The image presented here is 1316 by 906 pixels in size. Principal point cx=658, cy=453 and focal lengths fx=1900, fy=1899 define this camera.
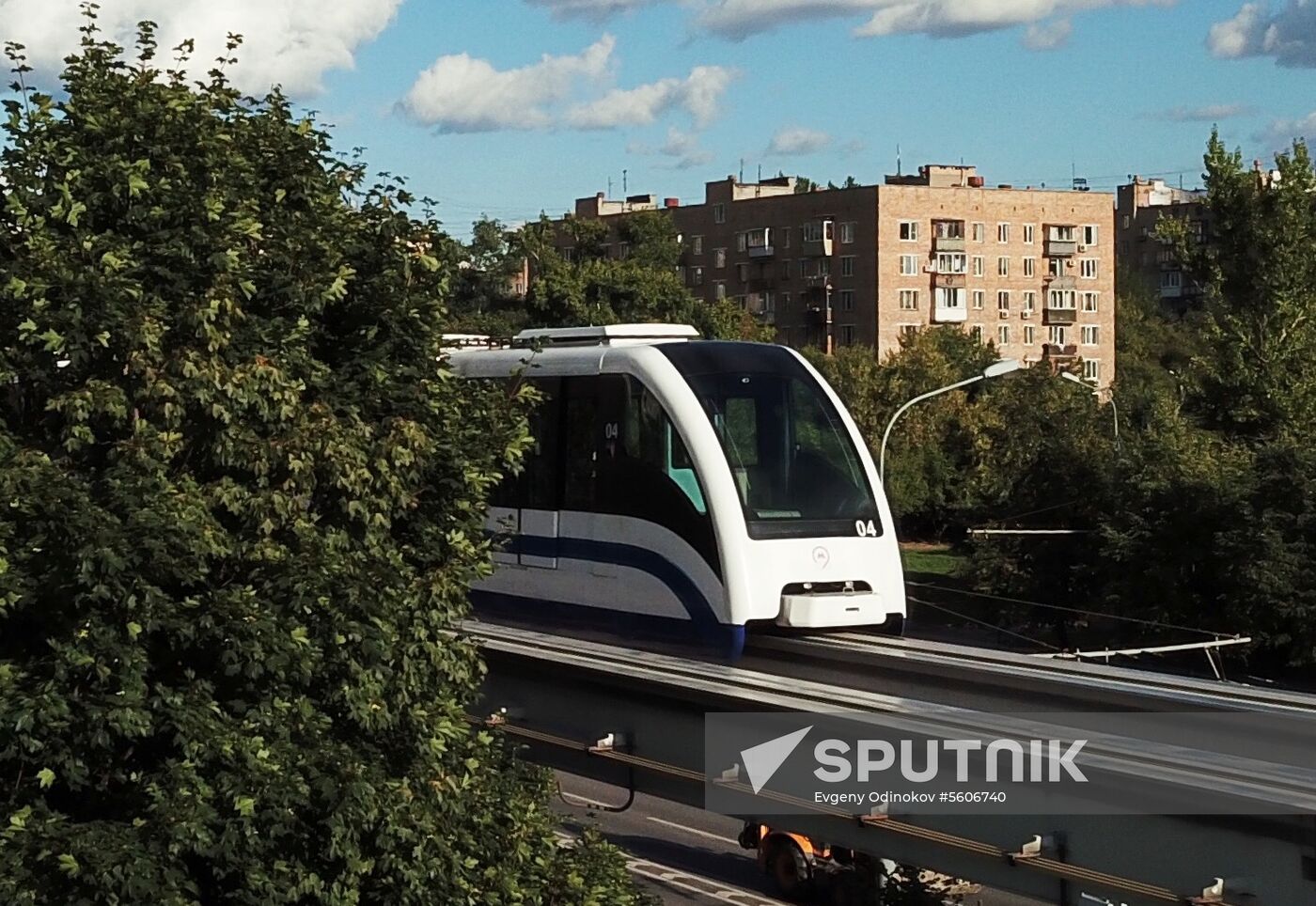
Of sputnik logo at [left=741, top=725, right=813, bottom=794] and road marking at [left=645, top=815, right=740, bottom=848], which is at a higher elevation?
sputnik logo at [left=741, top=725, right=813, bottom=794]

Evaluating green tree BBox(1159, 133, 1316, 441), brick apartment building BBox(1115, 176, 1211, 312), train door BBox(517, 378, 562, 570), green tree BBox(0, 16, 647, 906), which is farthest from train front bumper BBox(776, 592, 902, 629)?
brick apartment building BBox(1115, 176, 1211, 312)

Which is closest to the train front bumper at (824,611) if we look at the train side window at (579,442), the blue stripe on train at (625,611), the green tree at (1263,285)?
the blue stripe on train at (625,611)

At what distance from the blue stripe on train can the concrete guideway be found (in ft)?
0.70

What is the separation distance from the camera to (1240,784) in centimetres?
975

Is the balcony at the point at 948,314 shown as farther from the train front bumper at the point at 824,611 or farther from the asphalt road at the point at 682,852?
the train front bumper at the point at 824,611

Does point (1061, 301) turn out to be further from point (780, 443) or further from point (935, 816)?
point (935, 816)

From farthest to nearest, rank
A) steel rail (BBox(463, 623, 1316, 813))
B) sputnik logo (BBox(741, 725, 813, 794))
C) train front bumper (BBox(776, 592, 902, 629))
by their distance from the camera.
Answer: train front bumper (BBox(776, 592, 902, 629))
sputnik logo (BBox(741, 725, 813, 794))
steel rail (BBox(463, 623, 1316, 813))

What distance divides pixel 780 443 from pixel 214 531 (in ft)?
23.6

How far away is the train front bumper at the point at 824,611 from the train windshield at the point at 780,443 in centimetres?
50

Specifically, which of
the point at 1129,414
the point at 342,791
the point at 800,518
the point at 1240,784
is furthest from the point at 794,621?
the point at 1129,414

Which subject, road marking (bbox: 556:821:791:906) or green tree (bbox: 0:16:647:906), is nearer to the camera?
green tree (bbox: 0:16:647:906)

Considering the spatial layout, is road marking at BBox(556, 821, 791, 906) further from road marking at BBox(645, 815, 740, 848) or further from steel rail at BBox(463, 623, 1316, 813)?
steel rail at BBox(463, 623, 1316, 813)

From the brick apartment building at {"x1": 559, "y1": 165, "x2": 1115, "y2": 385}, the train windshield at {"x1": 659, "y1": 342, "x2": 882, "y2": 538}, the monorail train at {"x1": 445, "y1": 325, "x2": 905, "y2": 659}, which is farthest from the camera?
the brick apartment building at {"x1": 559, "y1": 165, "x2": 1115, "y2": 385}

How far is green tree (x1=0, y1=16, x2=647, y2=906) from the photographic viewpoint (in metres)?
7.88
